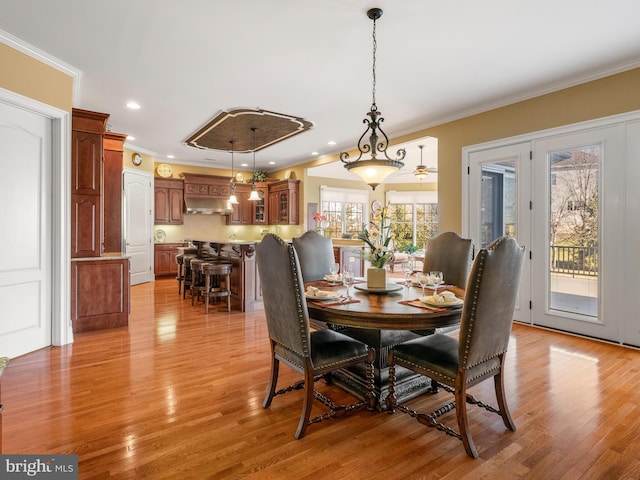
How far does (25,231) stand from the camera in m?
3.34

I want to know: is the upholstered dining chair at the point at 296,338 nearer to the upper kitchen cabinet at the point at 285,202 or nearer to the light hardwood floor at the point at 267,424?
the light hardwood floor at the point at 267,424

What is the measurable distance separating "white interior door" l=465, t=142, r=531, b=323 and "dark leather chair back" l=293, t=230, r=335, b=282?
94.2 inches

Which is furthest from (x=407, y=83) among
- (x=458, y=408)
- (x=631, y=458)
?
(x=631, y=458)

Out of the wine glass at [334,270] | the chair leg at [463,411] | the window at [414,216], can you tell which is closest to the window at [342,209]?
the window at [414,216]

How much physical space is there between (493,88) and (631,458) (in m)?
3.70

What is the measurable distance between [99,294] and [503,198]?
5109 millimetres

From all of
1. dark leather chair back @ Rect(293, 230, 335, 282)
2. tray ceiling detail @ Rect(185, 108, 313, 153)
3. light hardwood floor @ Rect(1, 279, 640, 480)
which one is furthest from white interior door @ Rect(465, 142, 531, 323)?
tray ceiling detail @ Rect(185, 108, 313, 153)

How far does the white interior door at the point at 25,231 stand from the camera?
10.4ft

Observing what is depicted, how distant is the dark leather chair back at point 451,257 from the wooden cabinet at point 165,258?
653cm

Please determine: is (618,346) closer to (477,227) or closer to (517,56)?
(477,227)

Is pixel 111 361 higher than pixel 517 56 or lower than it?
lower

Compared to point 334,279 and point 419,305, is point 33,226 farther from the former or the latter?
point 419,305

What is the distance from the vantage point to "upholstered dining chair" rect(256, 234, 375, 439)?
1.98m

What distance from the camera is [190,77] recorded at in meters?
3.83
